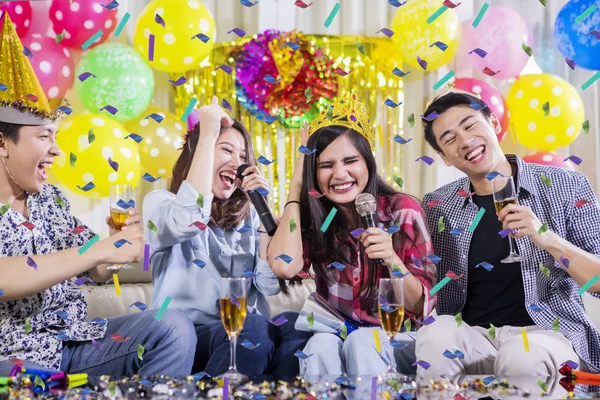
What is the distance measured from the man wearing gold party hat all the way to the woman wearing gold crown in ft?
1.37

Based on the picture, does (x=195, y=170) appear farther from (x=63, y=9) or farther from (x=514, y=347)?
(x=63, y=9)

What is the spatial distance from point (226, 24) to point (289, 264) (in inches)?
97.6

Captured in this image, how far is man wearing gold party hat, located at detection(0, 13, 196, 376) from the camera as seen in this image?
1915mm

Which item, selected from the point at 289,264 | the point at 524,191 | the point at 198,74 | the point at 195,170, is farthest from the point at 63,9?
the point at 524,191

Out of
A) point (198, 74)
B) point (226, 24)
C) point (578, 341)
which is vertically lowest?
point (578, 341)

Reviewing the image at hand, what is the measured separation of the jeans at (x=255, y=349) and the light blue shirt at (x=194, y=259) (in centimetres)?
12

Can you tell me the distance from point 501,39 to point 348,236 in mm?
2046

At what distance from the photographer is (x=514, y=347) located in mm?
1914

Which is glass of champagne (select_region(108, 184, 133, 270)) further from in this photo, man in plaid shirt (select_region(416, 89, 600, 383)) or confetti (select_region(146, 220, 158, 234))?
man in plaid shirt (select_region(416, 89, 600, 383))

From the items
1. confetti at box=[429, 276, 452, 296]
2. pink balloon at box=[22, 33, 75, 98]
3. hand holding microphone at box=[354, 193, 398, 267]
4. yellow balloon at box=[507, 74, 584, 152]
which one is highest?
pink balloon at box=[22, 33, 75, 98]

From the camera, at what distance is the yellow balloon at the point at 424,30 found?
376cm

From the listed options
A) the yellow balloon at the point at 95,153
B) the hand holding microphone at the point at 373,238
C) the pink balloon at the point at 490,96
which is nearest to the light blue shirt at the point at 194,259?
the hand holding microphone at the point at 373,238

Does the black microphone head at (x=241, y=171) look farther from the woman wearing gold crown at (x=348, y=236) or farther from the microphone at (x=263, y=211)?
the woman wearing gold crown at (x=348, y=236)

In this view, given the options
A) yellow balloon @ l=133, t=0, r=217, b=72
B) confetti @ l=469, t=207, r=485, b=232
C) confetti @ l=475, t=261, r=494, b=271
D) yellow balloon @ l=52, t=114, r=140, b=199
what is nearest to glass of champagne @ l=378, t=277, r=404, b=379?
confetti @ l=475, t=261, r=494, b=271
